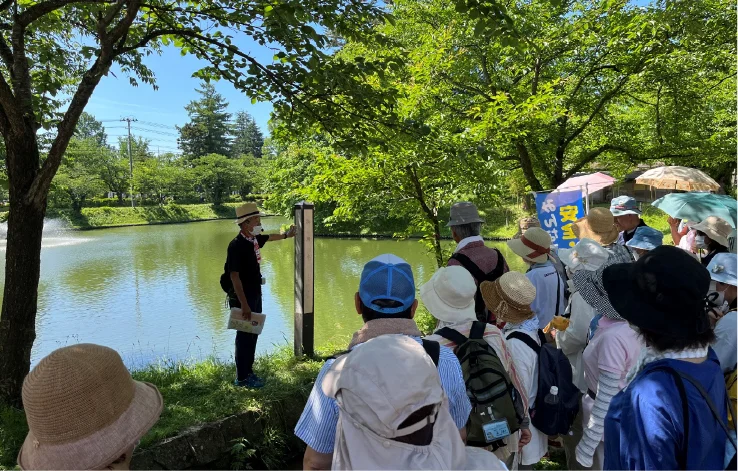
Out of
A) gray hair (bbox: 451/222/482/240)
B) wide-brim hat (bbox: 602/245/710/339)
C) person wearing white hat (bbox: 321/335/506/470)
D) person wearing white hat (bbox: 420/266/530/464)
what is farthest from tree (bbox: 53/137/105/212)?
wide-brim hat (bbox: 602/245/710/339)

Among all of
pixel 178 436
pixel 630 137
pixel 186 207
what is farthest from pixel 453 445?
pixel 186 207

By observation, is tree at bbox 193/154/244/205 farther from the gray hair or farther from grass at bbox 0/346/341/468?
the gray hair

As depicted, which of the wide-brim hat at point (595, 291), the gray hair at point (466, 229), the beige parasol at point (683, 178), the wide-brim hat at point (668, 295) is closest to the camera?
the wide-brim hat at point (668, 295)

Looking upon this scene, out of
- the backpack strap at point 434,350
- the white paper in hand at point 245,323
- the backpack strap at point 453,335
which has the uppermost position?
the backpack strap at point 434,350

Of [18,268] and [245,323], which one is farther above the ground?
[18,268]

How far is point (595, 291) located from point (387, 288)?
125cm

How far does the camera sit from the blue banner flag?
5.67 m

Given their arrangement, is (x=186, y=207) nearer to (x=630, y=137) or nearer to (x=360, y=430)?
(x=630, y=137)

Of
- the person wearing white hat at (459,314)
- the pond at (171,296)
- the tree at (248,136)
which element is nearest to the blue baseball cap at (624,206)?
the person wearing white hat at (459,314)

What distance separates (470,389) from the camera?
166 centimetres

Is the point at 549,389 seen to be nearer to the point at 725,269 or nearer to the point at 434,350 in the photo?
the point at 434,350

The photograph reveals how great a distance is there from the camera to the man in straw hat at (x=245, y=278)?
354 cm

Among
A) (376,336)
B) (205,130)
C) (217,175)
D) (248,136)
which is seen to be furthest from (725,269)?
(248,136)

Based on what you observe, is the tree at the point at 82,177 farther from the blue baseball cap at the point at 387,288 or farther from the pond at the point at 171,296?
the blue baseball cap at the point at 387,288
